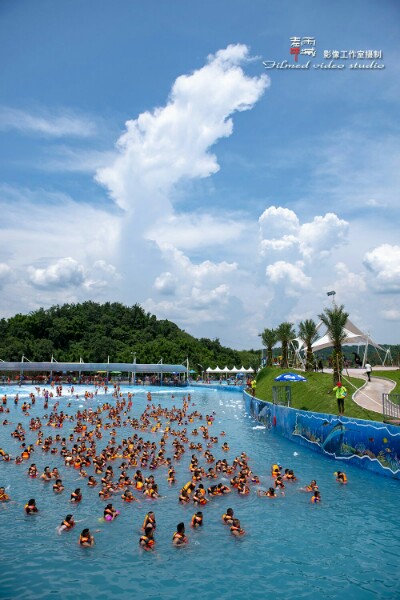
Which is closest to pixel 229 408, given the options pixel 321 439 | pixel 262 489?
pixel 321 439

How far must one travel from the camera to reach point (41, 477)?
2262 centimetres

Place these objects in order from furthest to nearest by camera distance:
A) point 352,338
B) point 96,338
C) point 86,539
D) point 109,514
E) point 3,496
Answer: point 96,338 → point 352,338 → point 3,496 → point 109,514 → point 86,539

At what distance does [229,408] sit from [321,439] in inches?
1075

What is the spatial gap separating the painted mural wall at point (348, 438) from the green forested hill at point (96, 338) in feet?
228

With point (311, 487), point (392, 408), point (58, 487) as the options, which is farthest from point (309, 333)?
point (58, 487)

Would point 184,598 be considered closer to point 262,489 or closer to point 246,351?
point 262,489

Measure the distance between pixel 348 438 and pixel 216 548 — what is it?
13759mm

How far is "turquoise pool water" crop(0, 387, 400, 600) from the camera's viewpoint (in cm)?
1253

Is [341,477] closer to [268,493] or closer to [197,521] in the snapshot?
[268,493]

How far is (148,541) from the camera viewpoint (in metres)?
14.6

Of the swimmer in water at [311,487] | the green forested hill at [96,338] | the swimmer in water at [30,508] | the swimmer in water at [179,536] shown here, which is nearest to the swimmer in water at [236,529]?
the swimmer in water at [179,536]

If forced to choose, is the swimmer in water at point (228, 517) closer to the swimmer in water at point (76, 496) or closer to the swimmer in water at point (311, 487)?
the swimmer in water at point (311, 487)

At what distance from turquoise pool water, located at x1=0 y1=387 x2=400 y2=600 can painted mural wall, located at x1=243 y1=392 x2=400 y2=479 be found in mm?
1056

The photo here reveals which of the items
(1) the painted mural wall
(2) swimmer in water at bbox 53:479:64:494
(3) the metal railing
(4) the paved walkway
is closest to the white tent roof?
(4) the paved walkway
